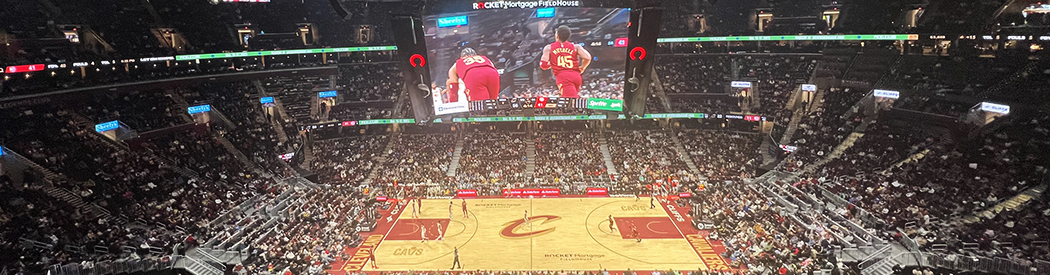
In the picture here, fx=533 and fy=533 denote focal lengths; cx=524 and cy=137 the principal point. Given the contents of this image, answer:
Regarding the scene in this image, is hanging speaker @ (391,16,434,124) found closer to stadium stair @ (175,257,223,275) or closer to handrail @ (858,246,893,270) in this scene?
stadium stair @ (175,257,223,275)

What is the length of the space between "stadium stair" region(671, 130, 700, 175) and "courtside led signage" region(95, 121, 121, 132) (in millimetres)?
31997

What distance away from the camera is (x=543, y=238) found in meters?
23.6

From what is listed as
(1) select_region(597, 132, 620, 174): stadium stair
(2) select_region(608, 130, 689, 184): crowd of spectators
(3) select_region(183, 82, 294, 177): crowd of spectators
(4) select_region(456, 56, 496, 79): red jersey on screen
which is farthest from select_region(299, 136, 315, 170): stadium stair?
(2) select_region(608, 130, 689, 184): crowd of spectators

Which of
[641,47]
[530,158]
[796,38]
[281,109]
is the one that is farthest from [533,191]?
[796,38]

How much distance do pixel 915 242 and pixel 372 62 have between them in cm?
3720

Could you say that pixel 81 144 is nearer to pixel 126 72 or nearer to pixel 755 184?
pixel 126 72

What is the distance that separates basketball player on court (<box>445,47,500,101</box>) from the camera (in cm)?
2302

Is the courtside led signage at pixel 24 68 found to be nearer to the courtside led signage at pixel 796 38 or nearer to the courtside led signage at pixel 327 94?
the courtside led signage at pixel 327 94

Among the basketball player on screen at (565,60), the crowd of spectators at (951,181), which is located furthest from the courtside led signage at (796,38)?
the basketball player on screen at (565,60)

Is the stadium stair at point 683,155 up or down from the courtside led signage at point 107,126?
down

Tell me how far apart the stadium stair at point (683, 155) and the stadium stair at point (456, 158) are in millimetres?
14762

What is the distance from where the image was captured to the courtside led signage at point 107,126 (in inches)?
1019

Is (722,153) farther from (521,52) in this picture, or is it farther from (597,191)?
(521,52)

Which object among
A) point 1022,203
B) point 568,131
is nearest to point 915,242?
point 1022,203
